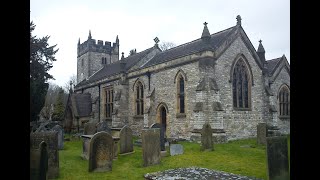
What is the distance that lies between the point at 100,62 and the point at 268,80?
25.8 meters

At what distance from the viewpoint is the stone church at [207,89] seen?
17328mm

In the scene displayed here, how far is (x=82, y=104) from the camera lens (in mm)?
29500

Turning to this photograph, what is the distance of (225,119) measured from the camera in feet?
59.1

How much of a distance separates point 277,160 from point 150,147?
16.3 ft

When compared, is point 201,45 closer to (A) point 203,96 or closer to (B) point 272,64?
(A) point 203,96

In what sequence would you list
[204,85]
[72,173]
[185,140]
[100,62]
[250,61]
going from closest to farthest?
[72,173], [204,85], [185,140], [250,61], [100,62]

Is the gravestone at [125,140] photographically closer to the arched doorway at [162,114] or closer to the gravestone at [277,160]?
the arched doorway at [162,114]

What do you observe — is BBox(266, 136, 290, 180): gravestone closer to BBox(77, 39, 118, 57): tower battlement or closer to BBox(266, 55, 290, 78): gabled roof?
BBox(266, 55, 290, 78): gabled roof

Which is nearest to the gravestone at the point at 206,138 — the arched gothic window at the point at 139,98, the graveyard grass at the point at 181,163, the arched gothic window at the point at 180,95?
the graveyard grass at the point at 181,163

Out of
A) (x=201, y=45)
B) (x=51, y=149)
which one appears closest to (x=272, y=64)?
(x=201, y=45)

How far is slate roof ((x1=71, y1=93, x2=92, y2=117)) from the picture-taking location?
28578mm
